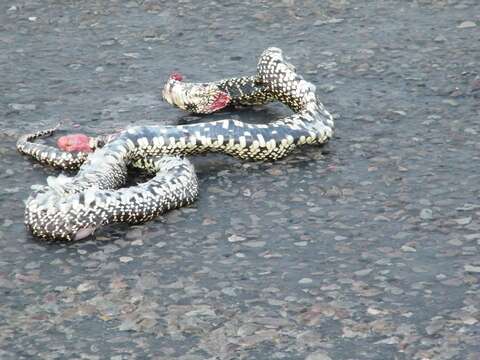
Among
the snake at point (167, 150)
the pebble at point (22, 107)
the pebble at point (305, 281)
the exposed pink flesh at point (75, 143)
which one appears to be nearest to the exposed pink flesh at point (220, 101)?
the snake at point (167, 150)

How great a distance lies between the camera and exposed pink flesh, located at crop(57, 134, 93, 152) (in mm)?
6914

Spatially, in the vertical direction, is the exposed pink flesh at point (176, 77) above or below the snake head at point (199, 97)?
above

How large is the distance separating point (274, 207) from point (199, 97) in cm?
146

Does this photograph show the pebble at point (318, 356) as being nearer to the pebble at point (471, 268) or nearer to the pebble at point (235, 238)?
the pebble at point (471, 268)

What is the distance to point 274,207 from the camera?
627 cm

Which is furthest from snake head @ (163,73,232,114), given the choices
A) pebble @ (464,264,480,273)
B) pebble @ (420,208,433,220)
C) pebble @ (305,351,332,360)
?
pebble @ (305,351,332,360)

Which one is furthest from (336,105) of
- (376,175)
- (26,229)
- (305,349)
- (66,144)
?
(305,349)

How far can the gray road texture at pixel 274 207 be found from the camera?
5.09m

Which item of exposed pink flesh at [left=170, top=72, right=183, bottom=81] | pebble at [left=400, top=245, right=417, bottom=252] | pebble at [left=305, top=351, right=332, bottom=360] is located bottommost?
pebble at [left=305, top=351, right=332, bottom=360]

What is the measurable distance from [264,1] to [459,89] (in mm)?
2544

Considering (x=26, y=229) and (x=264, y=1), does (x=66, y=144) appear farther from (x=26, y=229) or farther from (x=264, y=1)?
(x=264, y=1)

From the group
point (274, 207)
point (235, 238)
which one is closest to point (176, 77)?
point (274, 207)

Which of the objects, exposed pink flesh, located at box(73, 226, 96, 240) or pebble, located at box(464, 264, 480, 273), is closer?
pebble, located at box(464, 264, 480, 273)

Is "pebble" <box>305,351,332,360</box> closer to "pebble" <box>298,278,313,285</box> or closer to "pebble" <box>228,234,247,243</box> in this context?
"pebble" <box>298,278,313,285</box>
